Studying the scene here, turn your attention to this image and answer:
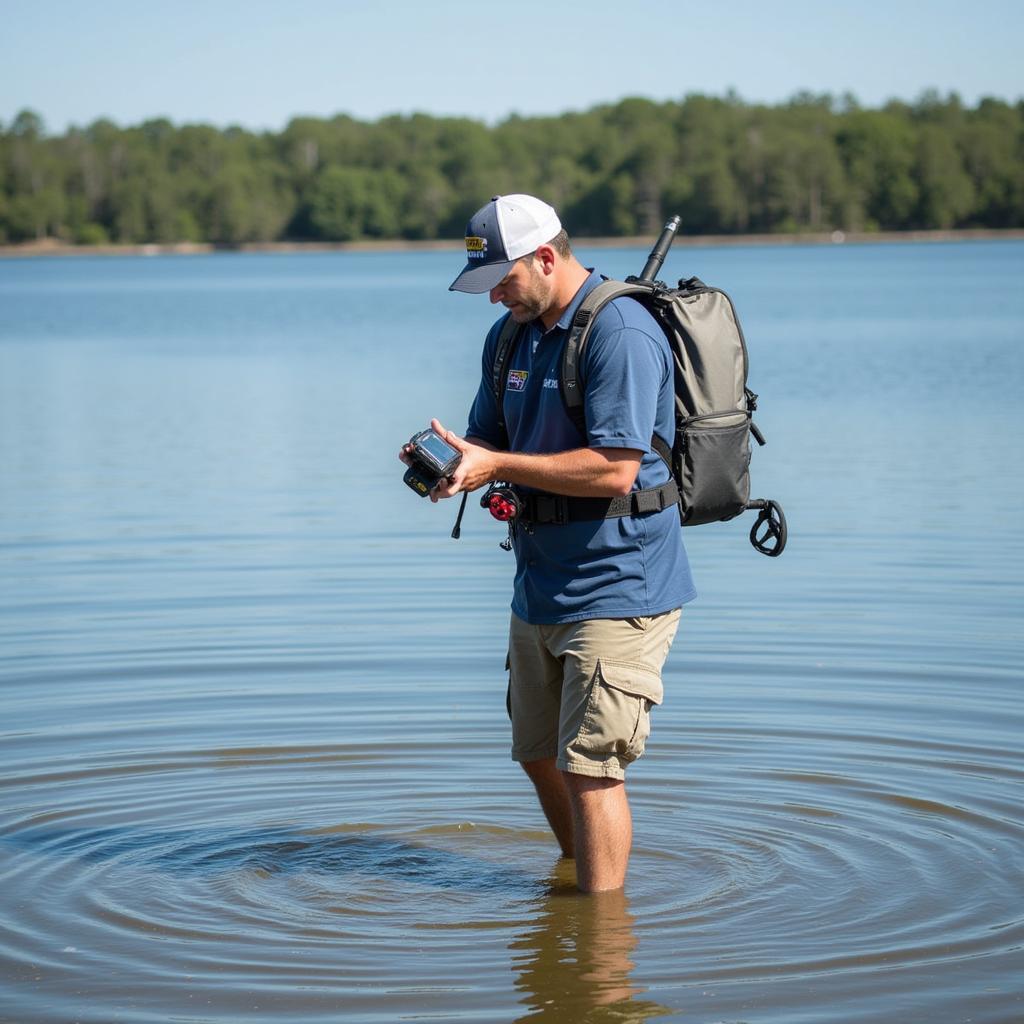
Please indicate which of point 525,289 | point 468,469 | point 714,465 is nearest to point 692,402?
point 714,465

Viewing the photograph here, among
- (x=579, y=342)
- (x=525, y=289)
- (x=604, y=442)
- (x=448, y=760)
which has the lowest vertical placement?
(x=448, y=760)

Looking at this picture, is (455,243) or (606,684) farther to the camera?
(455,243)

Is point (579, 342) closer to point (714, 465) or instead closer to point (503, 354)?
point (503, 354)

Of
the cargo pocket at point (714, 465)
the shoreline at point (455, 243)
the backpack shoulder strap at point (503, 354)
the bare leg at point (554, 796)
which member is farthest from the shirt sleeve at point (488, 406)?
the shoreline at point (455, 243)

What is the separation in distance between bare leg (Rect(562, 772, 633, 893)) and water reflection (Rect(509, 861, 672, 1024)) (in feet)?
0.28

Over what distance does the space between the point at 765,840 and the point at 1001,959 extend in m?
1.36

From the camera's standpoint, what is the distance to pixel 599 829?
5.10 metres

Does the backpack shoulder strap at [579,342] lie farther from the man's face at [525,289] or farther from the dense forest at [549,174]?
the dense forest at [549,174]

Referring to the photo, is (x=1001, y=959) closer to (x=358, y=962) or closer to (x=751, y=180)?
(x=358, y=962)

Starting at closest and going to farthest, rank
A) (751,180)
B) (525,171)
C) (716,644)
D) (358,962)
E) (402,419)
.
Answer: (358,962) → (716,644) → (402,419) → (751,180) → (525,171)

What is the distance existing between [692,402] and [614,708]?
0.96 m

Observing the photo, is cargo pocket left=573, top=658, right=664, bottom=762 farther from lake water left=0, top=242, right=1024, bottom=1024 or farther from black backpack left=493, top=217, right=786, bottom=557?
lake water left=0, top=242, right=1024, bottom=1024

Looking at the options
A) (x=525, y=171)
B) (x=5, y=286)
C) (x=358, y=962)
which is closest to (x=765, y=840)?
(x=358, y=962)

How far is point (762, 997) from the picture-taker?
473 centimetres
